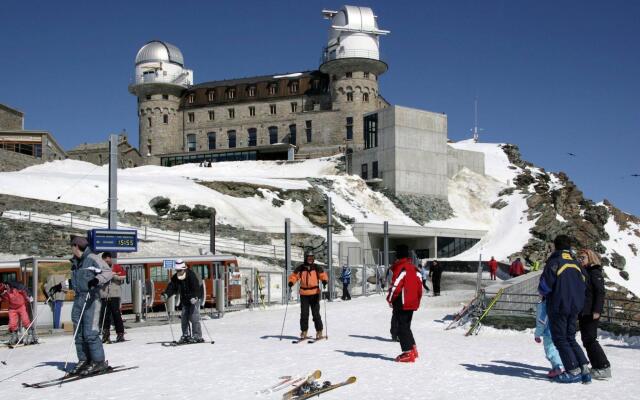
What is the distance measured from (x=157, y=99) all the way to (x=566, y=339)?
3346 inches

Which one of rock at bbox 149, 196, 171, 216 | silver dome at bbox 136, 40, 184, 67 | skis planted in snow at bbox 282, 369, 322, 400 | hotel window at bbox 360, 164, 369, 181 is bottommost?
skis planted in snow at bbox 282, 369, 322, 400

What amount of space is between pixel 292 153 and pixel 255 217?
31.2 metres

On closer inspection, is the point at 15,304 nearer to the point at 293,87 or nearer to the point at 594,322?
the point at 594,322

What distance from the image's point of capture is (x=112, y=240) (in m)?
18.3

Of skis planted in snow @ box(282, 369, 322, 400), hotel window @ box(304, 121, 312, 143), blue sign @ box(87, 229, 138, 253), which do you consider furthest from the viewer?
hotel window @ box(304, 121, 312, 143)

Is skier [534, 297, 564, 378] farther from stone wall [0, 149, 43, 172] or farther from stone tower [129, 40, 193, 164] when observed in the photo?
stone tower [129, 40, 193, 164]

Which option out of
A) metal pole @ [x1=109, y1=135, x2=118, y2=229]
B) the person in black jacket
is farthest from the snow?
metal pole @ [x1=109, y1=135, x2=118, y2=229]

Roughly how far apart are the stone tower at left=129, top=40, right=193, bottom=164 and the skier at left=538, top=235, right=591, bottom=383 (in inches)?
3222

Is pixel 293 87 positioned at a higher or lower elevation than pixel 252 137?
higher

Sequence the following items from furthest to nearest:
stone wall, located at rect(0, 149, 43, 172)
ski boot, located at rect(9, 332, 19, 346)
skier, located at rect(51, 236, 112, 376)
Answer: stone wall, located at rect(0, 149, 43, 172) < ski boot, located at rect(9, 332, 19, 346) < skier, located at rect(51, 236, 112, 376)

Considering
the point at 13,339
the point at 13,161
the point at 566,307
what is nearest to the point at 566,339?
the point at 566,307

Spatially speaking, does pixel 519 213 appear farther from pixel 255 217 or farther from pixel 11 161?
pixel 11 161

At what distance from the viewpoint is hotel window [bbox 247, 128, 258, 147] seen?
8756 centimetres

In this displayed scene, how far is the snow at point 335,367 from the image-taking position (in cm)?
860
